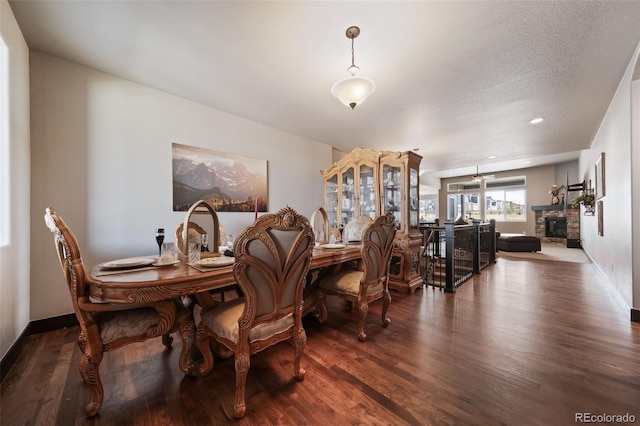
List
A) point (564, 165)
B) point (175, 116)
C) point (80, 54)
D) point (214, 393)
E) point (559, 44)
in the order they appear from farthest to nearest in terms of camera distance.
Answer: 1. point (564, 165)
2. point (175, 116)
3. point (80, 54)
4. point (559, 44)
5. point (214, 393)

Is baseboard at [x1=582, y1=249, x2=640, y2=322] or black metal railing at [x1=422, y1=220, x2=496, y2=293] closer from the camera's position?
baseboard at [x1=582, y1=249, x2=640, y2=322]

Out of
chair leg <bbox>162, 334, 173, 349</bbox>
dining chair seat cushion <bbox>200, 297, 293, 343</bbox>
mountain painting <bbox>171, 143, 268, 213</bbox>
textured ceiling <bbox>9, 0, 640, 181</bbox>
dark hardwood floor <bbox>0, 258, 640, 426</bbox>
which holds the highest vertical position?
textured ceiling <bbox>9, 0, 640, 181</bbox>

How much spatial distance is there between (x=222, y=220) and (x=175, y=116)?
148 centimetres

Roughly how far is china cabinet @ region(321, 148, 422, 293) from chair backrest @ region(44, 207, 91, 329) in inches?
119

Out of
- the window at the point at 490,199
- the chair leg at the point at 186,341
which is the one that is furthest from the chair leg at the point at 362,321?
the window at the point at 490,199

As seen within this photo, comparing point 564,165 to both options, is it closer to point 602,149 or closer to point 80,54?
point 602,149

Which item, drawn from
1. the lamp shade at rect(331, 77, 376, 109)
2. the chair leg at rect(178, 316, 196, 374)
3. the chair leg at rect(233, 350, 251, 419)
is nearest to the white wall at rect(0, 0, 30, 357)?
the chair leg at rect(178, 316, 196, 374)

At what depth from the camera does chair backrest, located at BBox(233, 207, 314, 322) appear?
1262mm

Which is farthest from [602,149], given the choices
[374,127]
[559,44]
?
[374,127]

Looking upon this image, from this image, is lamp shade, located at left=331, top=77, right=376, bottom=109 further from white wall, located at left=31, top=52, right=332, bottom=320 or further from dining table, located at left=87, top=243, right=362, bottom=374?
white wall, located at left=31, top=52, right=332, bottom=320

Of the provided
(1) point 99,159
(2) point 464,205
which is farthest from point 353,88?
(2) point 464,205

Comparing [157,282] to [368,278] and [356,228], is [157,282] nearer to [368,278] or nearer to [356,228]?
[368,278]

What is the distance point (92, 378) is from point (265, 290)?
40.2 inches

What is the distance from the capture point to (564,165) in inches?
335
